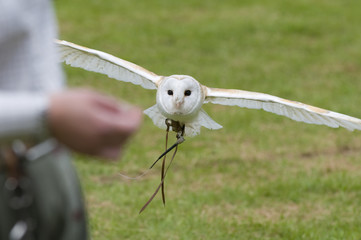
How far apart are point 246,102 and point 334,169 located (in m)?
2.19

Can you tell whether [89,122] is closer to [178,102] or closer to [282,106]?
[178,102]

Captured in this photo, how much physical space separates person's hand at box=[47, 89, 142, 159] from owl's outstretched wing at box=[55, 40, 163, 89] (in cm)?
133

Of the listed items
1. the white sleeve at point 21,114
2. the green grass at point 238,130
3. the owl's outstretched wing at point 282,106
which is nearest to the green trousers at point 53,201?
the white sleeve at point 21,114

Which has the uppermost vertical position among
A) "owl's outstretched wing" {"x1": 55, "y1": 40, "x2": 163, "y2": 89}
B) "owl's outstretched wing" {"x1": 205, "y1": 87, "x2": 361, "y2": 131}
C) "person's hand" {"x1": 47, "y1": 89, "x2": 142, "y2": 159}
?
"person's hand" {"x1": 47, "y1": 89, "x2": 142, "y2": 159}

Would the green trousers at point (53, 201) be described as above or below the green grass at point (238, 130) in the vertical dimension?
above

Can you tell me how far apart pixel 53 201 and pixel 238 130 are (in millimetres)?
4155

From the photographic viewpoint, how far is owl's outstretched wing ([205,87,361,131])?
2227 millimetres

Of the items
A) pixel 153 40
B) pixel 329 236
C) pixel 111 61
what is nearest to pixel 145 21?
pixel 153 40

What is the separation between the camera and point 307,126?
17.6ft

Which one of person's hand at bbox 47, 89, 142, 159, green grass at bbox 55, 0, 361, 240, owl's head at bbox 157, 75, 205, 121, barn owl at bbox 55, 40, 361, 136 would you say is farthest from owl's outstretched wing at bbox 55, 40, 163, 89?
person's hand at bbox 47, 89, 142, 159

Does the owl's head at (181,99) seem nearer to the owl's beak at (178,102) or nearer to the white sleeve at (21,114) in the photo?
the owl's beak at (178,102)

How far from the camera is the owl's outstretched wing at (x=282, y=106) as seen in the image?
7.31ft

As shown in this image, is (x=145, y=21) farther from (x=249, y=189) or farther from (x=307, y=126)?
(x=249, y=189)

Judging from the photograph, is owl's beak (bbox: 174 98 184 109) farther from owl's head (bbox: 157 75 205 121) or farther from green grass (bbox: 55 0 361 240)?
green grass (bbox: 55 0 361 240)
